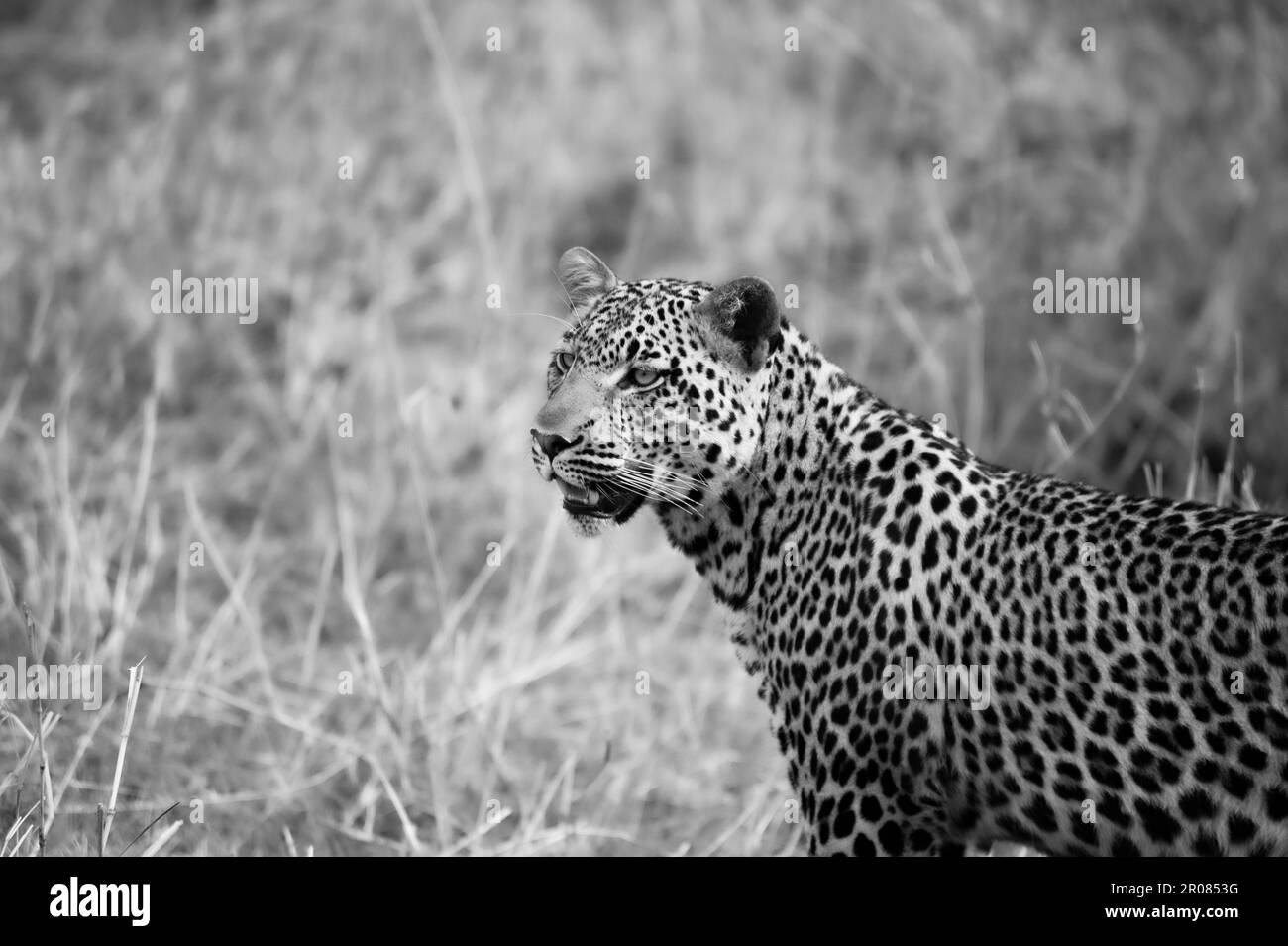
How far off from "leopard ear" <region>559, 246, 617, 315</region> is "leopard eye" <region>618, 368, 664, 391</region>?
73cm

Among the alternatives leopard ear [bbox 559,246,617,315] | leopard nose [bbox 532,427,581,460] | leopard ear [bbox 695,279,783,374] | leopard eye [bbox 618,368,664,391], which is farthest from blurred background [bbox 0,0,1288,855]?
leopard ear [bbox 695,279,783,374]

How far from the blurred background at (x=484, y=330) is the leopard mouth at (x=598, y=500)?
1.44 metres

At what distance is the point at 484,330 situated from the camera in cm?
1134

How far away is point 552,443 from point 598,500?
11.2 inches

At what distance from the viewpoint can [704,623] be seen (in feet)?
35.3

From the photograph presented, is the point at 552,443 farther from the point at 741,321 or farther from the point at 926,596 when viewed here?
the point at 926,596

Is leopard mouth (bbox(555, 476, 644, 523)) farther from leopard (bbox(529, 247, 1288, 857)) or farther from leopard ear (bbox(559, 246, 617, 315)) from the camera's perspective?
leopard ear (bbox(559, 246, 617, 315))

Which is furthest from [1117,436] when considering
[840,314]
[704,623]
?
[704,623]

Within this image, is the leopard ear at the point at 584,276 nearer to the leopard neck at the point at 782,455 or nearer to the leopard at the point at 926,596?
the leopard at the point at 926,596

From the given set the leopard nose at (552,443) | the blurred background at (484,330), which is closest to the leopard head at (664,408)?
the leopard nose at (552,443)

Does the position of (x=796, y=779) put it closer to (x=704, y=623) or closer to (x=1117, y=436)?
(x=704, y=623)

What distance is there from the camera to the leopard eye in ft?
19.8

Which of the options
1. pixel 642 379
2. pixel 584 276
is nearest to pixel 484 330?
pixel 584 276
